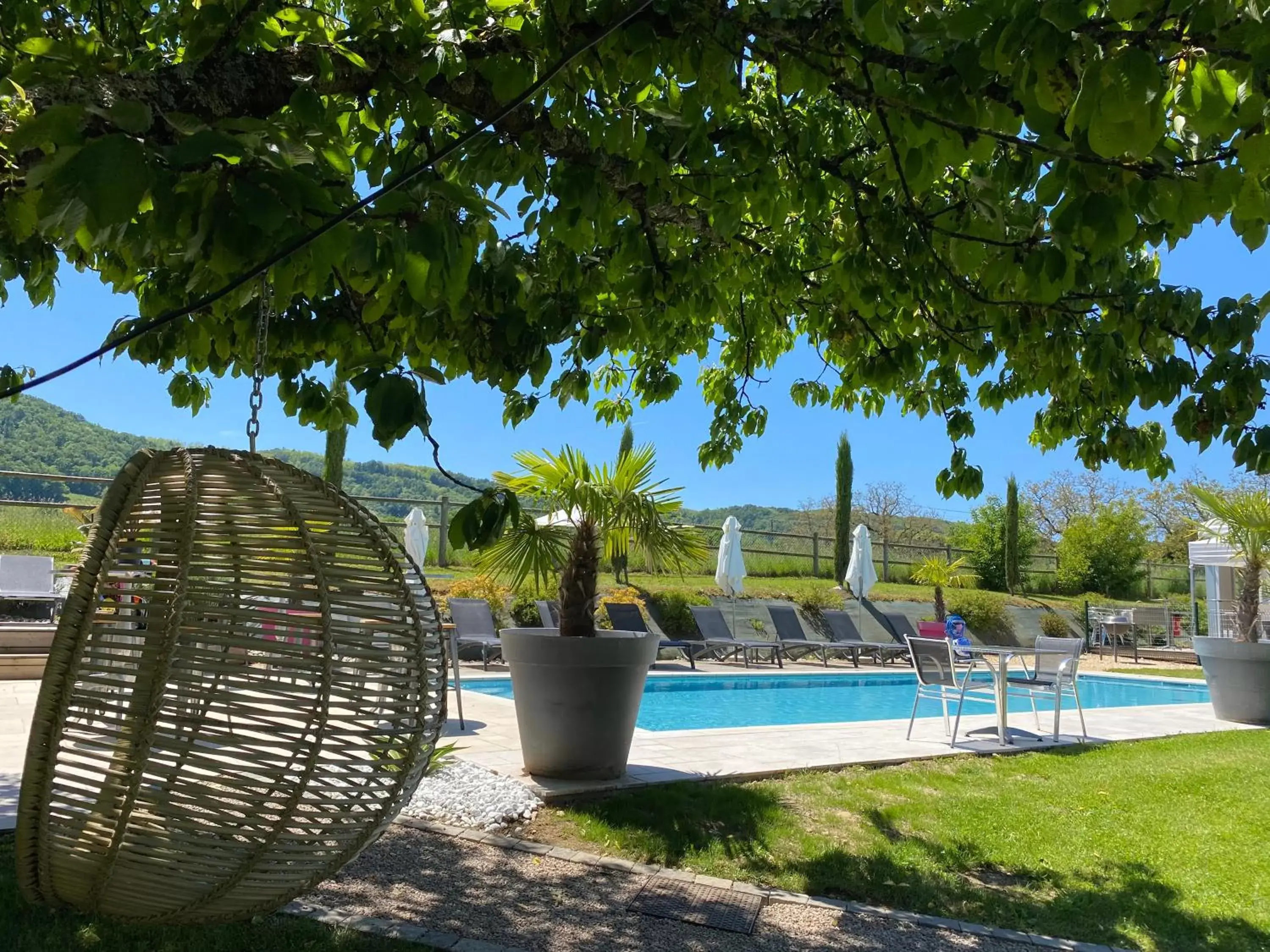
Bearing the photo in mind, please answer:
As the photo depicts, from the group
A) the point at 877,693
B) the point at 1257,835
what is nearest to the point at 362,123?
the point at 1257,835

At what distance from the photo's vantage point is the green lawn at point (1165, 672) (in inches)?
564

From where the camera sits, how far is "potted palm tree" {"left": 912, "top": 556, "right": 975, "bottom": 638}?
17141 millimetres

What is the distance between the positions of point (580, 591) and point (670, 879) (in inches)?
72.0

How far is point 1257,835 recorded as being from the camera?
4.79 m

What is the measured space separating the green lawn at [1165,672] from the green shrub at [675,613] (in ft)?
22.2

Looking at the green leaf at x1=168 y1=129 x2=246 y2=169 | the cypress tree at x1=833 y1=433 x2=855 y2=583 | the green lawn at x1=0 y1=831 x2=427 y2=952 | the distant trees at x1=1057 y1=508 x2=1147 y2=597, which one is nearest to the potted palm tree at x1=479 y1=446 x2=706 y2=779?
the green lawn at x1=0 y1=831 x2=427 y2=952

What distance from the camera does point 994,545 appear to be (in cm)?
2750

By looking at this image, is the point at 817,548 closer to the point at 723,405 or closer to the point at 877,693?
the point at 877,693

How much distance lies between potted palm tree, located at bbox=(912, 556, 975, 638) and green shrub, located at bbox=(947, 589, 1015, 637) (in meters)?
0.40

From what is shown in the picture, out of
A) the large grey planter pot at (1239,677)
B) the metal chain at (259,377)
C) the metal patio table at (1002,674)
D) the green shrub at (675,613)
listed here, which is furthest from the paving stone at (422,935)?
the green shrub at (675,613)

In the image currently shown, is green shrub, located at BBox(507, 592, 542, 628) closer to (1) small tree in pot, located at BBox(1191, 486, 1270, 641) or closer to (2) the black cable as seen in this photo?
(1) small tree in pot, located at BBox(1191, 486, 1270, 641)

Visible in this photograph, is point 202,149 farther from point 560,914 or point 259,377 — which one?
point 560,914

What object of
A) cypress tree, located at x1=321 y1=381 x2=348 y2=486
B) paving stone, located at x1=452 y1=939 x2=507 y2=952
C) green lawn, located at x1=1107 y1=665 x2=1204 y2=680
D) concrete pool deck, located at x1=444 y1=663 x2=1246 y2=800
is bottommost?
green lawn, located at x1=1107 y1=665 x2=1204 y2=680

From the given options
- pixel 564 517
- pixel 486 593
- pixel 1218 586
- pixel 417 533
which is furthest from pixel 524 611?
pixel 1218 586
